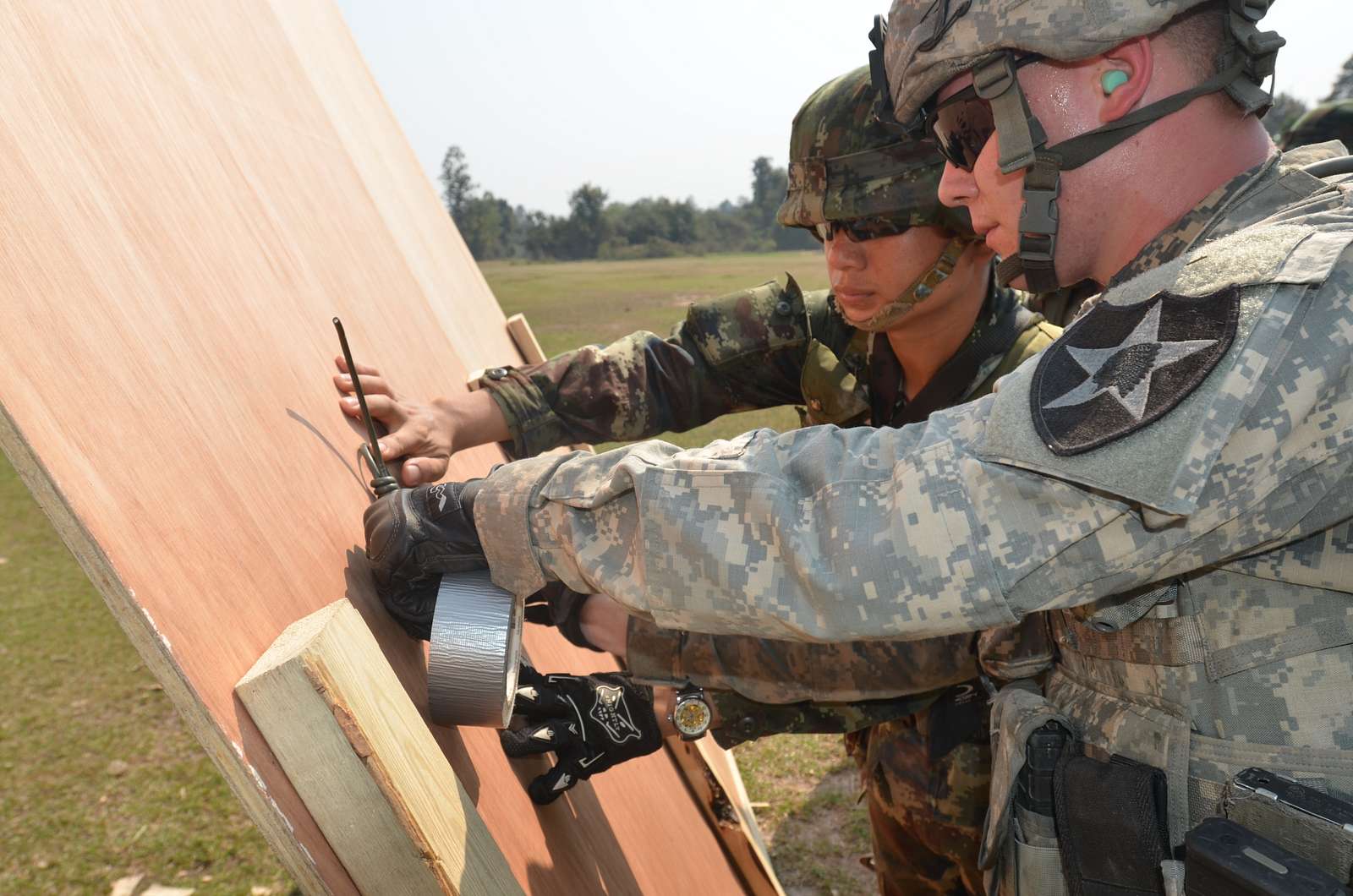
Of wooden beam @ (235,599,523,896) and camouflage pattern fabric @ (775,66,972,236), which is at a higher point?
camouflage pattern fabric @ (775,66,972,236)

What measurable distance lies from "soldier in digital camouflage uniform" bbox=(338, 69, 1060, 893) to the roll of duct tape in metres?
0.56

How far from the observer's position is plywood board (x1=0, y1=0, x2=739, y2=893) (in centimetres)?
97

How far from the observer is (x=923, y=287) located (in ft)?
7.95

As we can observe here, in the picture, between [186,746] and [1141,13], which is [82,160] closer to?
[1141,13]

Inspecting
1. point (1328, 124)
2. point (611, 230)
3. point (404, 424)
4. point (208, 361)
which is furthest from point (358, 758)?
point (611, 230)

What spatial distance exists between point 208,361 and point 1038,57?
4.15 ft

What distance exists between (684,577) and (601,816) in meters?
0.95

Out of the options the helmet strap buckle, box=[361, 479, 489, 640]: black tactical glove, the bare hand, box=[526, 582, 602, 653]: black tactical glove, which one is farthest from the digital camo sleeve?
the helmet strap buckle

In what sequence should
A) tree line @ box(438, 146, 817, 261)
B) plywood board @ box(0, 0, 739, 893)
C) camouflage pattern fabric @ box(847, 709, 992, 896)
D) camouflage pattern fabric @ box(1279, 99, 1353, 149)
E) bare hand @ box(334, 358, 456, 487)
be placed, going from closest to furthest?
1. plywood board @ box(0, 0, 739, 893)
2. bare hand @ box(334, 358, 456, 487)
3. camouflage pattern fabric @ box(847, 709, 992, 896)
4. camouflage pattern fabric @ box(1279, 99, 1353, 149)
5. tree line @ box(438, 146, 817, 261)

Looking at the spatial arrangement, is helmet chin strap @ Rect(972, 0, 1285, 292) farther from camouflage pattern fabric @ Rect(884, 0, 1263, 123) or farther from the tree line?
the tree line

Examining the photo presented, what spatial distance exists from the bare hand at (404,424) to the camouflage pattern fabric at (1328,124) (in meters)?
4.64

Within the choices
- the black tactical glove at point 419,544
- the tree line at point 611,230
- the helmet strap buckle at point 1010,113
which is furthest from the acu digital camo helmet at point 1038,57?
the tree line at point 611,230

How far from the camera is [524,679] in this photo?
5.87ft

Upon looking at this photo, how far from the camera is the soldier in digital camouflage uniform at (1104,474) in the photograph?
3.69 ft
